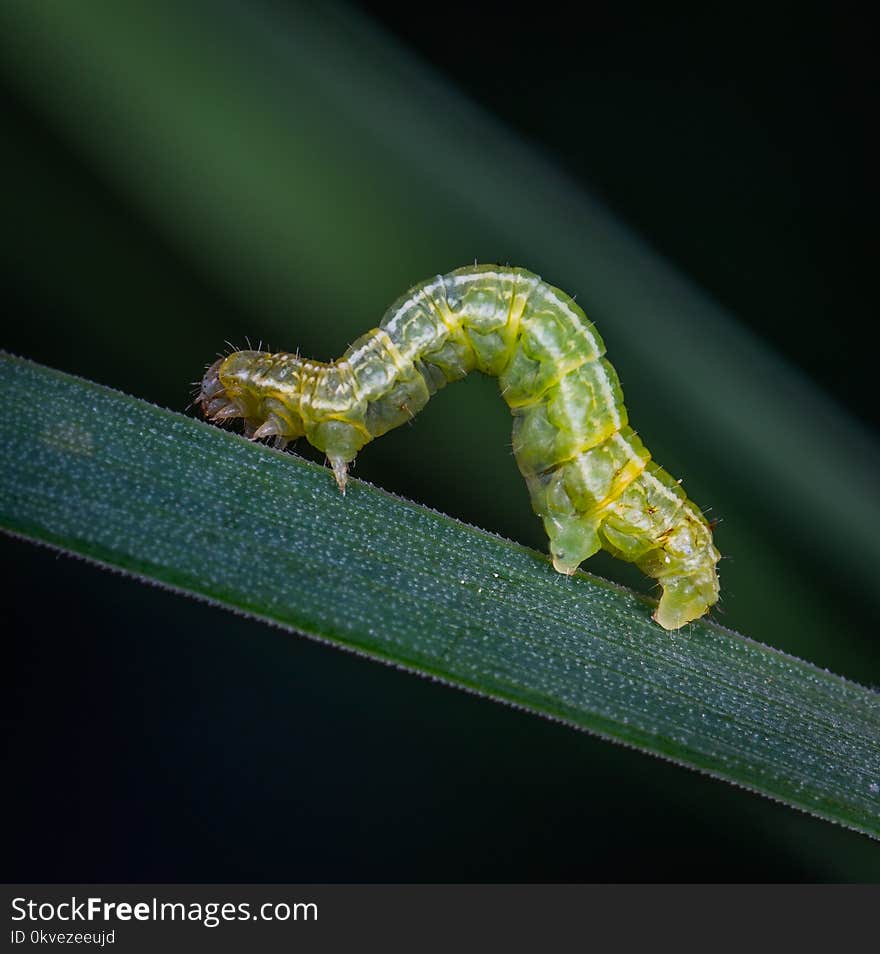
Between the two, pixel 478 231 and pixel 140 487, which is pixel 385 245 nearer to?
pixel 478 231

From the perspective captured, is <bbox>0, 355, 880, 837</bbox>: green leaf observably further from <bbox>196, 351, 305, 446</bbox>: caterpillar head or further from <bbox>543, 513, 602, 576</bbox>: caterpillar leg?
Result: <bbox>196, 351, 305, 446</bbox>: caterpillar head

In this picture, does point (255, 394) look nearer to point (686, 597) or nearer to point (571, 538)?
point (571, 538)

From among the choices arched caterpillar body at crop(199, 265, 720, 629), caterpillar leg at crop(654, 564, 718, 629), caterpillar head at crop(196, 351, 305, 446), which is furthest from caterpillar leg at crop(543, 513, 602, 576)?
caterpillar head at crop(196, 351, 305, 446)

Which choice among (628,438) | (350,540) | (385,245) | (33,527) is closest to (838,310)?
(628,438)

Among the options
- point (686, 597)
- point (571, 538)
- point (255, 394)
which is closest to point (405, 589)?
point (571, 538)

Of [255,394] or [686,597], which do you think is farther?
[255,394]

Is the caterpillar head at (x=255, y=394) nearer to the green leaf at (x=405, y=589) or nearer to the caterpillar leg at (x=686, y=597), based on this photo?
the green leaf at (x=405, y=589)
